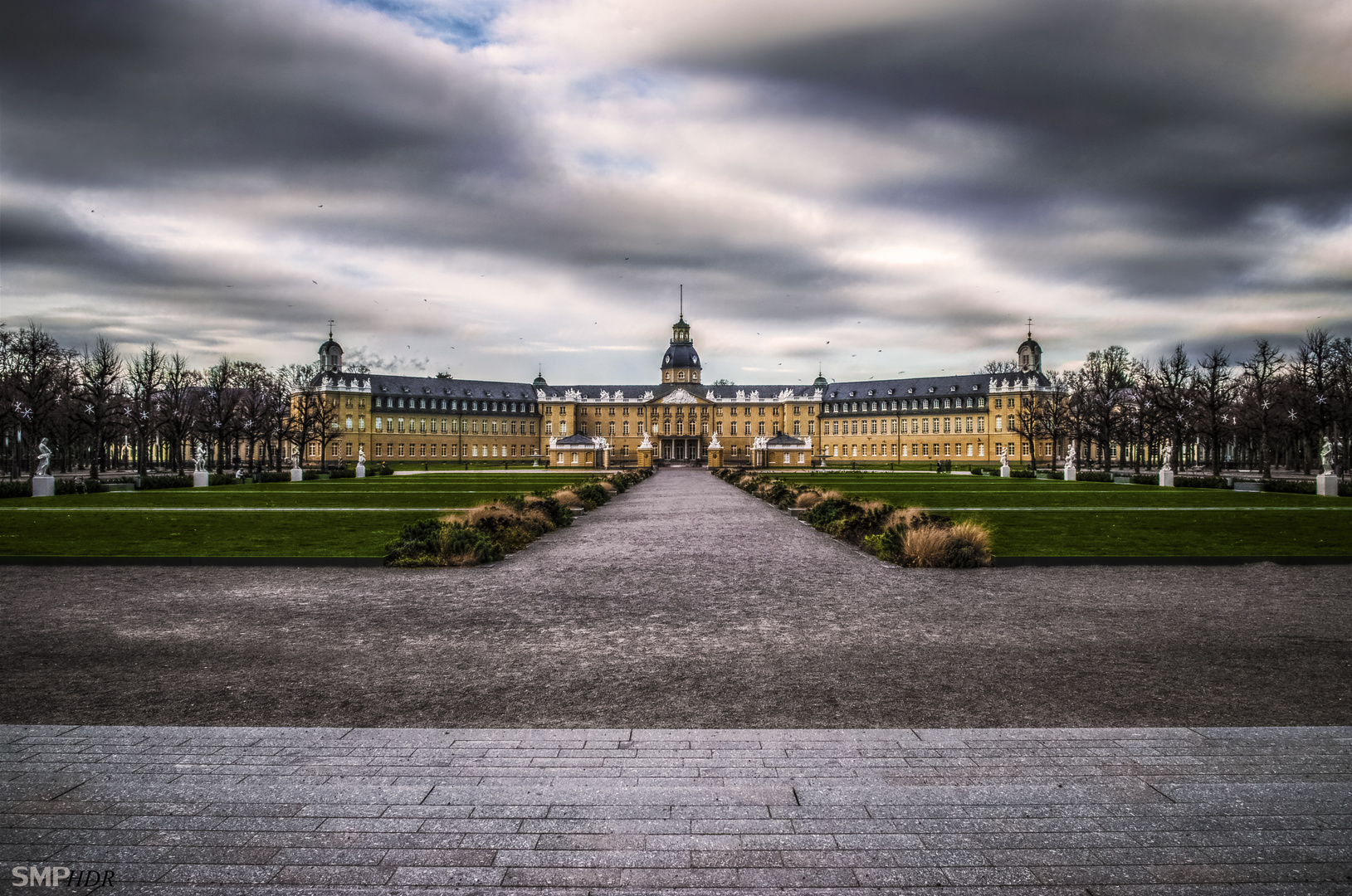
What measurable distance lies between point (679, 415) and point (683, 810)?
126 m

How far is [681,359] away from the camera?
134125mm

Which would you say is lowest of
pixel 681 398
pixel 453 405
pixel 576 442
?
pixel 576 442

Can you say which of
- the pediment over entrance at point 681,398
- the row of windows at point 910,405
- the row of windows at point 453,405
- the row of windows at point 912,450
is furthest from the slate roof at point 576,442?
the row of windows at point 910,405

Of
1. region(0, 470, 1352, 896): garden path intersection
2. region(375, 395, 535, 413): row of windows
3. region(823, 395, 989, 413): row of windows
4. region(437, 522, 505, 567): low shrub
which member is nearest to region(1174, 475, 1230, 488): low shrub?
region(0, 470, 1352, 896): garden path intersection

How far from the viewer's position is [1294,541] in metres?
15.7

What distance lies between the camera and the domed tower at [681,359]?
134000mm

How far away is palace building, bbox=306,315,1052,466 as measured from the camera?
117812 mm

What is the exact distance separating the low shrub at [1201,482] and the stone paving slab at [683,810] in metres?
41.3

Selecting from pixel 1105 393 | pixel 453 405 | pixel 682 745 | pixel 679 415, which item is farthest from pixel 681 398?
pixel 682 745

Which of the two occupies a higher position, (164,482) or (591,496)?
(591,496)

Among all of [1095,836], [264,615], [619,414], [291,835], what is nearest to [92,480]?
[264,615]

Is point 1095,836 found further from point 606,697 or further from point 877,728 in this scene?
point 606,697

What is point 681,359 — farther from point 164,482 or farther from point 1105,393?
point 164,482

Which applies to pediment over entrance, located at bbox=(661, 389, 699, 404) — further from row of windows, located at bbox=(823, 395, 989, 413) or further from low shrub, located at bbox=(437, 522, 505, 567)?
low shrub, located at bbox=(437, 522, 505, 567)
